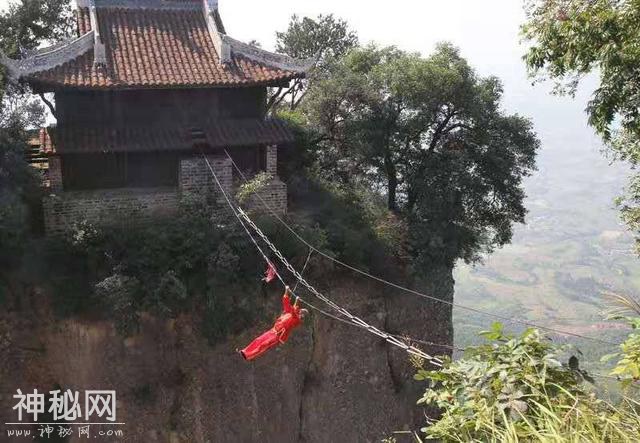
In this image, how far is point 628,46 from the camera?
304 inches

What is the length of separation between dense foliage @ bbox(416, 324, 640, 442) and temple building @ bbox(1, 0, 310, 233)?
10.9 metres

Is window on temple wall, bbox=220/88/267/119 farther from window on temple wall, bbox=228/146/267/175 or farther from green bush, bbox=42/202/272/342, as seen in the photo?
green bush, bbox=42/202/272/342

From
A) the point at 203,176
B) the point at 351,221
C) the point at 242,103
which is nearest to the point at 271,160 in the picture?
the point at 242,103

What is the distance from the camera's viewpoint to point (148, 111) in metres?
14.9

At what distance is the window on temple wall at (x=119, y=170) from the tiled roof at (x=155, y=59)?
75.2 inches

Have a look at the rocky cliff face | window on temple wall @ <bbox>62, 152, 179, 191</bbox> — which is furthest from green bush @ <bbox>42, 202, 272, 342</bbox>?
window on temple wall @ <bbox>62, 152, 179, 191</bbox>

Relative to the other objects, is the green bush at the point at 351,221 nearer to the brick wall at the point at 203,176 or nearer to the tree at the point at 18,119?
the brick wall at the point at 203,176

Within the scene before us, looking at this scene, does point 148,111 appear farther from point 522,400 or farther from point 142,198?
point 522,400

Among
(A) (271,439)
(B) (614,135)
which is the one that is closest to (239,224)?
(A) (271,439)

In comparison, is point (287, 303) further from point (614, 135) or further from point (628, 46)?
point (614, 135)

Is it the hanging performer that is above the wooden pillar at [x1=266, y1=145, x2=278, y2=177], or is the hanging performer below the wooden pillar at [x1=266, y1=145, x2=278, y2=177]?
below

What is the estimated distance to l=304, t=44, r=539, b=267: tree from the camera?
53.8 feet

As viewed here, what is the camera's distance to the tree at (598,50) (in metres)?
7.89

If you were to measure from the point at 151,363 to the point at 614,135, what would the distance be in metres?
10.5
